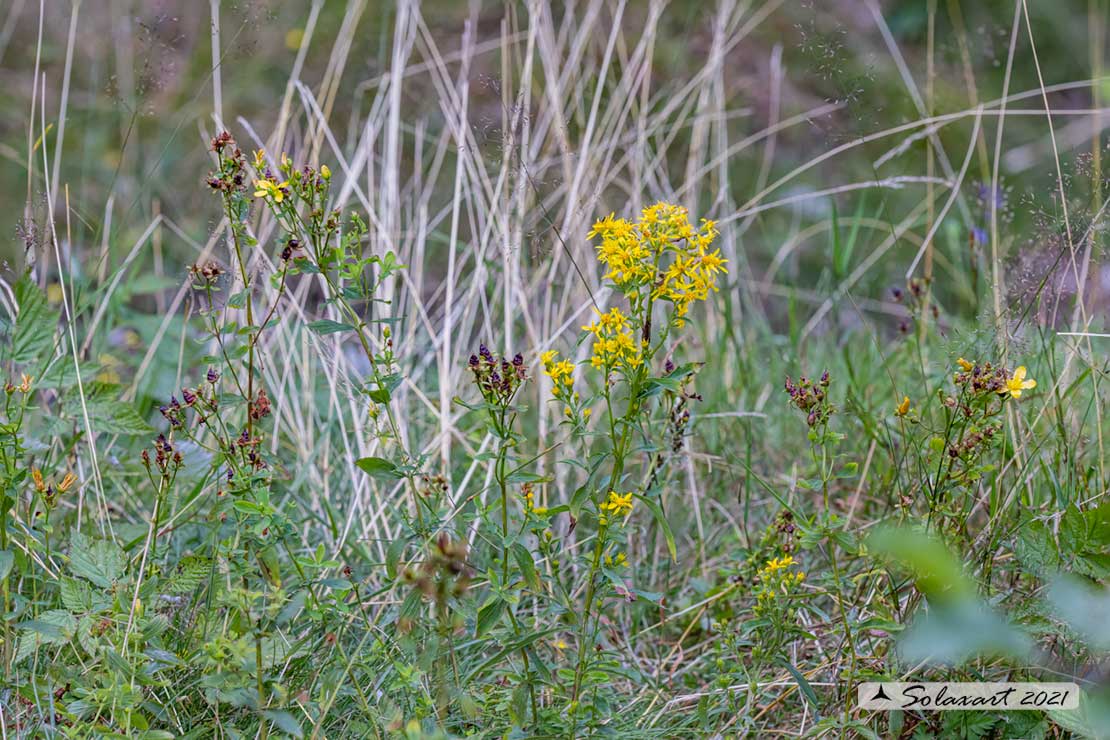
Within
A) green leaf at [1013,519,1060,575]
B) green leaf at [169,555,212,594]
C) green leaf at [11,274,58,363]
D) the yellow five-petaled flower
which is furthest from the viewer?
green leaf at [11,274,58,363]

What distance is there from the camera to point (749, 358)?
2.56 metres

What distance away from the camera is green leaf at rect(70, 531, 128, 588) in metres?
1.53

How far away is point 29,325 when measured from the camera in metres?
1.74

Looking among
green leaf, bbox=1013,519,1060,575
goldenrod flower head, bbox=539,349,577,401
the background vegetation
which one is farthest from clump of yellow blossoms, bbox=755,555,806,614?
goldenrod flower head, bbox=539,349,577,401

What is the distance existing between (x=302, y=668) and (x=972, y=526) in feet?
4.14

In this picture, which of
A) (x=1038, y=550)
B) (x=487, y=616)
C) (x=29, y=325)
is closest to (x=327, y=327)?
(x=487, y=616)

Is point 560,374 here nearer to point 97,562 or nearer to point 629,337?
point 629,337

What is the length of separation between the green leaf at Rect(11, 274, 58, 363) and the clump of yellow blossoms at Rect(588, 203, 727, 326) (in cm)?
99

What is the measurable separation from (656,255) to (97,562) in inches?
37.4

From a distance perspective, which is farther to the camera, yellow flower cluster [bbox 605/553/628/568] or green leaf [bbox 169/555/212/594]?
green leaf [bbox 169/555/212/594]

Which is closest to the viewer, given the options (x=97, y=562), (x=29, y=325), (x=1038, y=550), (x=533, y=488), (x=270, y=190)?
(x=270, y=190)

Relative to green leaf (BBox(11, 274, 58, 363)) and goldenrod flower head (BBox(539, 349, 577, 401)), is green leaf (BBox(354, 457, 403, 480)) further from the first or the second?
green leaf (BBox(11, 274, 58, 363))

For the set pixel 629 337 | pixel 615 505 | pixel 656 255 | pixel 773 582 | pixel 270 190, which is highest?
pixel 270 190

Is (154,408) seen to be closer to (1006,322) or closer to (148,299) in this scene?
(148,299)
